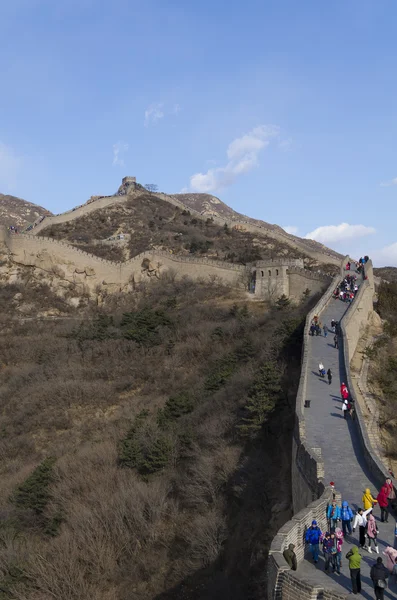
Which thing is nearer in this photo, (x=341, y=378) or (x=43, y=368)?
(x=341, y=378)

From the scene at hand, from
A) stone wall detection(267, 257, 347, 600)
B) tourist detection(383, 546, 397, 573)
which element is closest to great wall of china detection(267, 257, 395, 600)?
stone wall detection(267, 257, 347, 600)

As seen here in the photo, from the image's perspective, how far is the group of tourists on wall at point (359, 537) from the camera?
254 inches

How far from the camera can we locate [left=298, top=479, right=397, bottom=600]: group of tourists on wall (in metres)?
6.44

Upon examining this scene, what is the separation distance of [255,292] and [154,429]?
15316 mm

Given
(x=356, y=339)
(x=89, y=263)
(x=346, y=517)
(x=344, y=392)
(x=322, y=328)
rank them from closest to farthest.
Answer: (x=346, y=517) < (x=344, y=392) < (x=322, y=328) < (x=356, y=339) < (x=89, y=263)

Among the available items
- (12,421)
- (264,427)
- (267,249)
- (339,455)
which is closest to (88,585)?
(264,427)

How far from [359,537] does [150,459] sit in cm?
1151

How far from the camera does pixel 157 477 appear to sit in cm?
1844

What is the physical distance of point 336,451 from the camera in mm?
11633

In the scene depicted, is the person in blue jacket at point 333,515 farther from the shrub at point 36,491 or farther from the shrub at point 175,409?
the shrub at point 175,409

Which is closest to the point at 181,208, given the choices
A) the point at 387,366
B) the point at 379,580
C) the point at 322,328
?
the point at 322,328

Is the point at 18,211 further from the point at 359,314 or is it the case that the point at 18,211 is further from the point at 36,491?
the point at 36,491

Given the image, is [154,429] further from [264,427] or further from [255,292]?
[255,292]

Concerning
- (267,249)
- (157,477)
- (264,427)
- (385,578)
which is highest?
(267,249)
